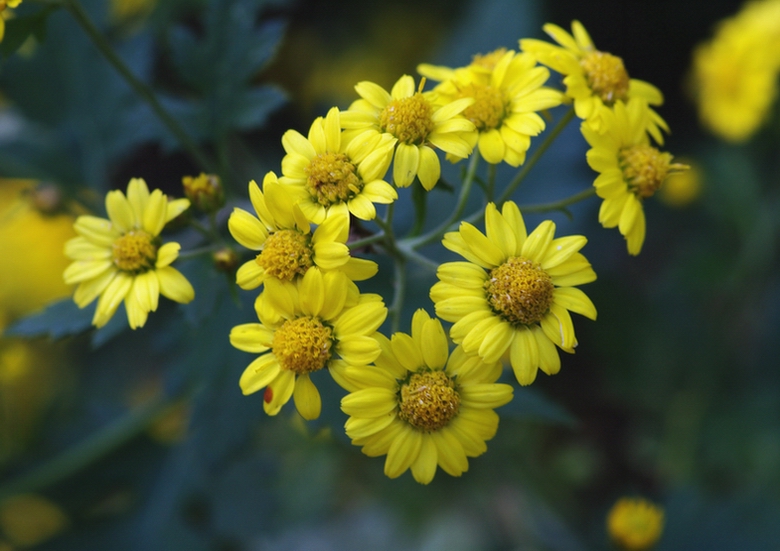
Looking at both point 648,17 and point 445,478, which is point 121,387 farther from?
point 648,17

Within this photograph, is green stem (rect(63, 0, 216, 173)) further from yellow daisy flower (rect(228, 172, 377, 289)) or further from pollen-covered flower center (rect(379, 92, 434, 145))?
pollen-covered flower center (rect(379, 92, 434, 145))

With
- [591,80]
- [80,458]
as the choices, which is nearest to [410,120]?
[591,80]

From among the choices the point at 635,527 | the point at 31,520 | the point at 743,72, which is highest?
the point at 743,72

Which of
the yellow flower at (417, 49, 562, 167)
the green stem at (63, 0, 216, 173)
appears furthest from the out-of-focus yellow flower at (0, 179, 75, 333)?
the yellow flower at (417, 49, 562, 167)

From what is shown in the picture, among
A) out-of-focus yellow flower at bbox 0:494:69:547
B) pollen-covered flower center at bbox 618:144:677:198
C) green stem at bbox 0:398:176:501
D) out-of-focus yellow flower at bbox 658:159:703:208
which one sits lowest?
out-of-focus yellow flower at bbox 0:494:69:547

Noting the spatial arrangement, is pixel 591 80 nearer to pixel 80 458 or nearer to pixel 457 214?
pixel 457 214

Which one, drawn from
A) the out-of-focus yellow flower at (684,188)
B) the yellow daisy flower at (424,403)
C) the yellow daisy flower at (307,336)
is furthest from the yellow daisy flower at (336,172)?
the out-of-focus yellow flower at (684,188)
